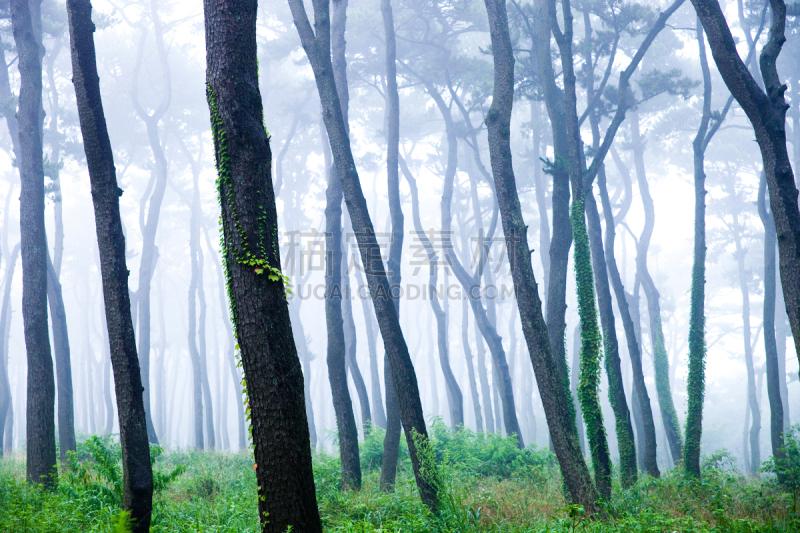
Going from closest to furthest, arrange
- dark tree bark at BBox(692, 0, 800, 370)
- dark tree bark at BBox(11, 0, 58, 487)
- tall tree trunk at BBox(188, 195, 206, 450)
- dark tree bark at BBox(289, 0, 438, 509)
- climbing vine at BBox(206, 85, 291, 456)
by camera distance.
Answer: climbing vine at BBox(206, 85, 291, 456)
dark tree bark at BBox(692, 0, 800, 370)
dark tree bark at BBox(289, 0, 438, 509)
dark tree bark at BBox(11, 0, 58, 487)
tall tree trunk at BBox(188, 195, 206, 450)

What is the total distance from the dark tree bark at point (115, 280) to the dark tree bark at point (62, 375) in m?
7.48

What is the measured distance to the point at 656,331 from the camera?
52.3ft

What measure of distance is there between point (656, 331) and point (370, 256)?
468 inches

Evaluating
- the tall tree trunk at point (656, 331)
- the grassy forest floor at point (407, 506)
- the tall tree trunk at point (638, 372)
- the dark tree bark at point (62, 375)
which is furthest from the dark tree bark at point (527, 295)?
the dark tree bark at point (62, 375)

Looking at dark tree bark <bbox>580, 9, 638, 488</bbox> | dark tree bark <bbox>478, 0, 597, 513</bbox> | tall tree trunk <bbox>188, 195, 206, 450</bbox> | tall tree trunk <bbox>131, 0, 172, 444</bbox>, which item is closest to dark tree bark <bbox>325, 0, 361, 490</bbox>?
dark tree bark <bbox>478, 0, 597, 513</bbox>

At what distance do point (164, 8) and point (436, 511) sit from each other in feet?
80.6

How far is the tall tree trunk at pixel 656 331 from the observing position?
13938 mm

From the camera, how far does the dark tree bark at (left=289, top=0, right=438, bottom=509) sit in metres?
6.94

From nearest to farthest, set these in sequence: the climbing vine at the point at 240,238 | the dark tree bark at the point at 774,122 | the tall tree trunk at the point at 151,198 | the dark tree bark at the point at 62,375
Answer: the climbing vine at the point at 240,238
the dark tree bark at the point at 774,122
the dark tree bark at the point at 62,375
the tall tree trunk at the point at 151,198

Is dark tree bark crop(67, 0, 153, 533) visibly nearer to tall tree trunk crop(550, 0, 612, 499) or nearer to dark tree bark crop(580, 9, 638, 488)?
tall tree trunk crop(550, 0, 612, 499)

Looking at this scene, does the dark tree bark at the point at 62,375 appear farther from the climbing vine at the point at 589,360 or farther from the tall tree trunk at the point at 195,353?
the climbing vine at the point at 589,360

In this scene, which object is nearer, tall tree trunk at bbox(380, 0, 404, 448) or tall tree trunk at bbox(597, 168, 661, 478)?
tall tree trunk at bbox(380, 0, 404, 448)

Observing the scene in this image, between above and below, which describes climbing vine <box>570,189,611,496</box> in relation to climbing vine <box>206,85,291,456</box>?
below

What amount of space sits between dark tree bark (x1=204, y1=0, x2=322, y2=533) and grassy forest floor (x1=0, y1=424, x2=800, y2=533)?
145 centimetres
